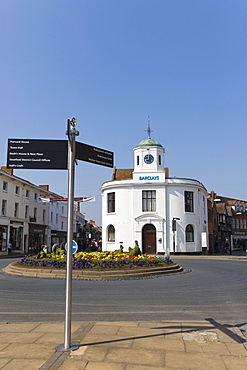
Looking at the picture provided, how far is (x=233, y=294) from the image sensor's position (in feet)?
39.7

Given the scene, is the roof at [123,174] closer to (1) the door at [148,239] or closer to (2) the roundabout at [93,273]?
(1) the door at [148,239]

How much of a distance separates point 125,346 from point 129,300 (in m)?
5.12

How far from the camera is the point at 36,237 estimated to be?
5206 centimetres

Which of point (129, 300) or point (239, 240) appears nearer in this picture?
point (129, 300)

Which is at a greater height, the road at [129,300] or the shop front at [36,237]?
the shop front at [36,237]

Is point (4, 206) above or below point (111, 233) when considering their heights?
above

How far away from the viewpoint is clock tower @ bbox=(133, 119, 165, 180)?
43781mm

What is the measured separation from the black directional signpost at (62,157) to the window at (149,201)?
36.9m

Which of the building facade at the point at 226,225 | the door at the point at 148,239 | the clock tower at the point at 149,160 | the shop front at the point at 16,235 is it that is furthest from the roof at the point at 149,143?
the shop front at the point at 16,235

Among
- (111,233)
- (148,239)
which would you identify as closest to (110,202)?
(111,233)

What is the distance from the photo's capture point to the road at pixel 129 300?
8430mm

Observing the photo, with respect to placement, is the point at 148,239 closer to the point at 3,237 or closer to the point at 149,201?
the point at 149,201

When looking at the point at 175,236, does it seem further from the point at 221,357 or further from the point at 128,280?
the point at 221,357

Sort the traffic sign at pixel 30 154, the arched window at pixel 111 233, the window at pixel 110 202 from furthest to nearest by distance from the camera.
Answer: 1. the window at pixel 110 202
2. the arched window at pixel 111 233
3. the traffic sign at pixel 30 154
